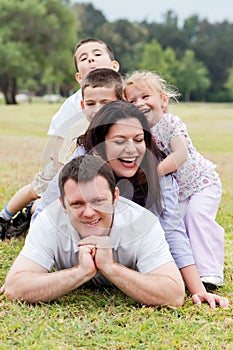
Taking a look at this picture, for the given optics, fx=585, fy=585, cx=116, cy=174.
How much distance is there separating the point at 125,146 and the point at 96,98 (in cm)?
60

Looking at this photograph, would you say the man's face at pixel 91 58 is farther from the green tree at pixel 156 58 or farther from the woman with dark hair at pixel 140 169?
the green tree at pixel 156 58

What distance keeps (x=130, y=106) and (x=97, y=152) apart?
334 millimetres

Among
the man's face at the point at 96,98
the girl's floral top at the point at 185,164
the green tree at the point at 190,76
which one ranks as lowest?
the green tree at the point at 190,76

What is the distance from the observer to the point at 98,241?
10.5ft

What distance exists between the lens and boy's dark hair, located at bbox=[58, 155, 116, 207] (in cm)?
309

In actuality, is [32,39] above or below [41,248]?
above

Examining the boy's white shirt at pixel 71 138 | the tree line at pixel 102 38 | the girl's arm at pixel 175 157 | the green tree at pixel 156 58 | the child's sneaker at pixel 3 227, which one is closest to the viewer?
the girl's arm at pixel 175 157

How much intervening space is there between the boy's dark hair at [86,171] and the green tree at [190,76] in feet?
194

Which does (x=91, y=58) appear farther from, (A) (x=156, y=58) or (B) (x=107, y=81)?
(A) (x=156, y=58)

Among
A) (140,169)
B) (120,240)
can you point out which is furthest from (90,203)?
(140,169)

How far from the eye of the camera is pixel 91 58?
189 inches

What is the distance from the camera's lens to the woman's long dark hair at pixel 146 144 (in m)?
3.40

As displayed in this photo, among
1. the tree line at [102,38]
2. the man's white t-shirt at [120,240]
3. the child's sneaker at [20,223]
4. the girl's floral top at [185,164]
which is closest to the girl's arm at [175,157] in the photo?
the girl's floral top at [185,164]

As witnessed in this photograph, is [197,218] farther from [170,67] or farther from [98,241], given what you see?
[170,67]
